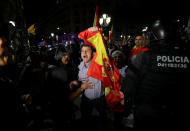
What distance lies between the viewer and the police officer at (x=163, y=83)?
75.9 inches

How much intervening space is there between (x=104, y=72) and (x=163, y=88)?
148 centimetres

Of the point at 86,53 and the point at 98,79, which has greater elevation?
the point at 86,53

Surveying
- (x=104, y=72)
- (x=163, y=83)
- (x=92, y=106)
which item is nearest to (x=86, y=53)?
(x=104, y=72)

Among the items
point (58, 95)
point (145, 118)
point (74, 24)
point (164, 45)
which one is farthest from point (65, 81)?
point (74, 24)

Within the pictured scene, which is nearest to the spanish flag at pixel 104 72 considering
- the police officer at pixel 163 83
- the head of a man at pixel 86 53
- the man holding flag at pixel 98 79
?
the man holding flag at pixel 98 79

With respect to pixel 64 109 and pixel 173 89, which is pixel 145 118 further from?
pixel 64 109

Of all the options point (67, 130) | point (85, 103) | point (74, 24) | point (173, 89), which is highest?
point (74, 24)

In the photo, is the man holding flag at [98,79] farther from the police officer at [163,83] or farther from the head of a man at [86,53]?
the police officer at [163,83]

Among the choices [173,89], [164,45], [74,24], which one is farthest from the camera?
[74,24]

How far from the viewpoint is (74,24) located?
277 ft

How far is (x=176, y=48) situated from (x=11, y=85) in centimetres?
239

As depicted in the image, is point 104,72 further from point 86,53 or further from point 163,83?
point 163,83

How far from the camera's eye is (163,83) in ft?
6.39

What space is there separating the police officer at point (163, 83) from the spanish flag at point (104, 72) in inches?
40.0
